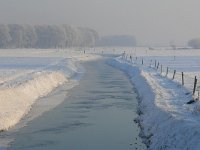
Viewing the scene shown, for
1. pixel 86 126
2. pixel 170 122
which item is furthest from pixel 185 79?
pixel 170 122

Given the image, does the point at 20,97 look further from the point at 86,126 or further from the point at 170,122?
the point at 170,122

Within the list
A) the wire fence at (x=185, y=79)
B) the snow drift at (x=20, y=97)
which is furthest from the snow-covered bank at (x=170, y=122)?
the snow drift at (x=20, y=97)

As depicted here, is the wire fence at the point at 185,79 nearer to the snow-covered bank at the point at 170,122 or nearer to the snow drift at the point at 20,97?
the snow-covered bank at the point at 170,122

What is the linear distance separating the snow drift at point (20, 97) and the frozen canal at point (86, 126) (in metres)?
1.10

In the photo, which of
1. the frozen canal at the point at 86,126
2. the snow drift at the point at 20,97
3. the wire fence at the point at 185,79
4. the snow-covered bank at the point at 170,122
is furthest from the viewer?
the wire fence at the point at 185,79

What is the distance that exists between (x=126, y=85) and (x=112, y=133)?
2363cm

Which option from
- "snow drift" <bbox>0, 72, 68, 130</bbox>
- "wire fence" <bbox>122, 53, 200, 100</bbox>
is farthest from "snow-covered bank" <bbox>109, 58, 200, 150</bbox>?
"snow drift" <bbox>0, 72, 68, 130</bbox>

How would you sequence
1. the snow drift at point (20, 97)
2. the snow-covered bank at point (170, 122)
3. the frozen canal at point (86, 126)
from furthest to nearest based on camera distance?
the snow drift at point (20, 97)
the frozen canal at point (86, 126)
the snow-covered bank at point (170, 122)

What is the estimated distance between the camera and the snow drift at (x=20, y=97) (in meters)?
24.6

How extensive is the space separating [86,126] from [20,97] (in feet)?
26.4

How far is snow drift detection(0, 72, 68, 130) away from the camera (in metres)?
24.6

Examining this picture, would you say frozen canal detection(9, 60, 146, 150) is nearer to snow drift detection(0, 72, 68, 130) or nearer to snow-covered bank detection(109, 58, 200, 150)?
snow-covered bank detection(109, 58, 200, 150)

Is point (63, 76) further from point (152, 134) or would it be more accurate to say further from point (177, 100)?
point (152, 134)

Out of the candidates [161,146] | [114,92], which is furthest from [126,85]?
[161,146]
